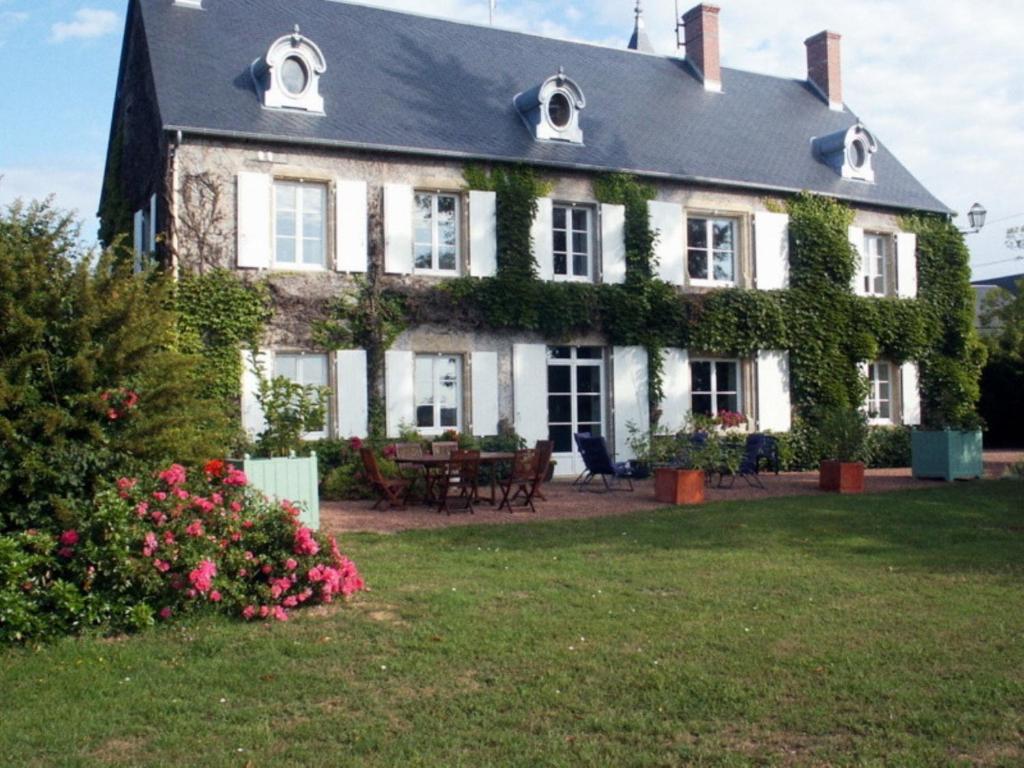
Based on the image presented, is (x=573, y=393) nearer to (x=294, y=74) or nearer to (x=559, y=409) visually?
(x=559, y=409)

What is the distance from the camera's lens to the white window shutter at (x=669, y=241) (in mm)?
17172

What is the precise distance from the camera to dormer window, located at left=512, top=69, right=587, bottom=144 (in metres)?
16.8

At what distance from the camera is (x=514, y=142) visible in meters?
16.5

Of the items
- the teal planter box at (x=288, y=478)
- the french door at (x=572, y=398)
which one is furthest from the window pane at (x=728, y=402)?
the teal planter box at (x=288, y=478)

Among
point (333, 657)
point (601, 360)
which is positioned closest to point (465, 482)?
point (601, 360)

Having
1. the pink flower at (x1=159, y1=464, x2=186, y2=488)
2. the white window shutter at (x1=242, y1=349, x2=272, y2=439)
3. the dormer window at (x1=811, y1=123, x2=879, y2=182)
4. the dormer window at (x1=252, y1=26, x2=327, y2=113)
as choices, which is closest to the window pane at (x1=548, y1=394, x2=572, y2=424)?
the white window shutter at (x1=242, y1=349, x2=272, y2=439)

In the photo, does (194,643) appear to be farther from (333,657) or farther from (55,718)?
(55,718)

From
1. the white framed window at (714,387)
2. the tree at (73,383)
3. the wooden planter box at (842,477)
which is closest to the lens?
the tree at (73,383)

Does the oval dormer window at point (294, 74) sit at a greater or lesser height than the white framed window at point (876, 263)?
greater

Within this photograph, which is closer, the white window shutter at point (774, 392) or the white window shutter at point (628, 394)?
the white window shutter at point (628, 394)

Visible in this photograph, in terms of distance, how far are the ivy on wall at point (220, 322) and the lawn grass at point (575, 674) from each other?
6685 mm

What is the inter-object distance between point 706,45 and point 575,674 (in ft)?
59.4

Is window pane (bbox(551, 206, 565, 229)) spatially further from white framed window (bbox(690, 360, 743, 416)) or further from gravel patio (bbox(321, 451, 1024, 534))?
gravel patio (bbox(321, 451, 1024, 534))

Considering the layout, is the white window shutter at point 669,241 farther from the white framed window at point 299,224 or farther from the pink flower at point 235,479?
the pink flower at point 235,479
